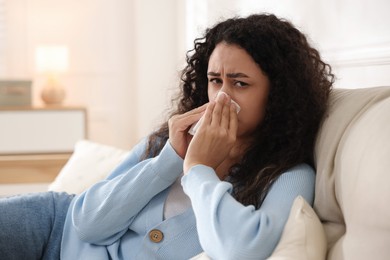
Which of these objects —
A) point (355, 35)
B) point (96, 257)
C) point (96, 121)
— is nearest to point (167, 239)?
point (96, 257)

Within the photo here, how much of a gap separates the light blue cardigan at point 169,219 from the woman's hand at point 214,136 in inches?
2.2

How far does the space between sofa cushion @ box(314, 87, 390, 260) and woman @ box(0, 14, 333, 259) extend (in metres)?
0.09

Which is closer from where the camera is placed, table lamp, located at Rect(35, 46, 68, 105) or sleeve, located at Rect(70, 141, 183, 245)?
sleeve, located at Rect(70, 141, 183, 245)

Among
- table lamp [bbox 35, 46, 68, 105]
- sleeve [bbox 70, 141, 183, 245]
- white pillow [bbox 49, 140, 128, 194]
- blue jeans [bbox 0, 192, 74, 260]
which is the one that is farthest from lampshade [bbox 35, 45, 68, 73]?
sleeve [bbox 70, 141, 183, 245]

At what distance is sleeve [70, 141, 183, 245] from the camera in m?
1.54

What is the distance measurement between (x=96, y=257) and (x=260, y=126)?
536 millimetres

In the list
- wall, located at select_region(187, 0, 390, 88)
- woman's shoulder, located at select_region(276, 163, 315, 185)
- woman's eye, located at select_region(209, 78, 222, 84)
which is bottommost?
woman's shoulder, located at select_region(276, 163, 315, 185)

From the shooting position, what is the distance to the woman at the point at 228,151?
141 cm

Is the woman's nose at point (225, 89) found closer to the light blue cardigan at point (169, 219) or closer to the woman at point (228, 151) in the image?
the woman at point (228, 151)

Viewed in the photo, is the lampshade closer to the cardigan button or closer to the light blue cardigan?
the light blue cardigan

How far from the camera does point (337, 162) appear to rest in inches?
48.8

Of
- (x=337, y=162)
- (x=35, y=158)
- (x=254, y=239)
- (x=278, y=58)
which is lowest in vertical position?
(x=35, y=158)

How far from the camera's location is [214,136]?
4.61ft

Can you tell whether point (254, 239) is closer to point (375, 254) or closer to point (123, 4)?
point (375, 254)
